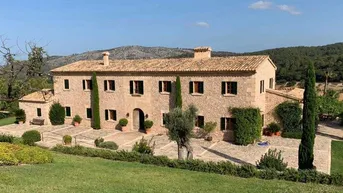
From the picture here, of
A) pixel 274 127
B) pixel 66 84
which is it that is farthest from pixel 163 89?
pixel 66 84

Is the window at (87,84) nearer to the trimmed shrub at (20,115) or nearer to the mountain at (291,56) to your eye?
the trimmed shrub at (20,115)

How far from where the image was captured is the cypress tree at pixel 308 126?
16.5 metres

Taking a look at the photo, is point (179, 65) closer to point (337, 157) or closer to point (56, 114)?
point (337, 157)

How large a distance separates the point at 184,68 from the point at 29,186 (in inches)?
707

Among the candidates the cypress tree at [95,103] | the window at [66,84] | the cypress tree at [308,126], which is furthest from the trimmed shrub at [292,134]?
the window at [66,84]

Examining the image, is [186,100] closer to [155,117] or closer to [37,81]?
[155,117]

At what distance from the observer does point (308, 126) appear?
16.9 metres

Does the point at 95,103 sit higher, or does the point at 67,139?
the point at 95,103

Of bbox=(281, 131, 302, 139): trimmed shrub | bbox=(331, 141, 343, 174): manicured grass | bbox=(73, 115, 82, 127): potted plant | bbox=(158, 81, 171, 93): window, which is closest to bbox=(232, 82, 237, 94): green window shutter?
bbox=(281, 131, 302, 139): trimmed shrub

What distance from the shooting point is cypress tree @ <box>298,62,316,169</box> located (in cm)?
1652

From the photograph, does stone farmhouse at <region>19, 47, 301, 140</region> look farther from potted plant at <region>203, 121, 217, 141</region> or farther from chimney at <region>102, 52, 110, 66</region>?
potted plant at <region>203, 121, 217, 141</region>

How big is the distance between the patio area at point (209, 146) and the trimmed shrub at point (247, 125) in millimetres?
612

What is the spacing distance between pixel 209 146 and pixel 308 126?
28.0 feet

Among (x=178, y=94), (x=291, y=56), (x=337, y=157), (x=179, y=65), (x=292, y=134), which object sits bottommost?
(x=337, y=157)
